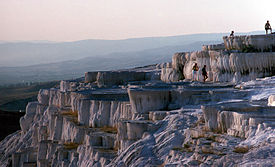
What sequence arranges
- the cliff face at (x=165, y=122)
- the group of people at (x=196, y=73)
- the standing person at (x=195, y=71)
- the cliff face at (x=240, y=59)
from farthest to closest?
the standing person at (x=195, y=71), the group of people at (x=196, y=73), the cliff face at (x=240, y=59), the cliff face at (x=165, y=122)

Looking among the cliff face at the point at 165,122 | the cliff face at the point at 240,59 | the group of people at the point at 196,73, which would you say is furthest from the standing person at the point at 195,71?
the cliff face at the point at 165,122

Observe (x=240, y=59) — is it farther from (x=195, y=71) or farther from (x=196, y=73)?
(x=196, y=73)

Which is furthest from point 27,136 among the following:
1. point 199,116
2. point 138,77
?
point 199,116

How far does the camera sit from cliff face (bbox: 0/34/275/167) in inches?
863

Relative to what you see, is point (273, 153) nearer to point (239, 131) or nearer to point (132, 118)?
point (239, 131)

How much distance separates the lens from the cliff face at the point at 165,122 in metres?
21.9

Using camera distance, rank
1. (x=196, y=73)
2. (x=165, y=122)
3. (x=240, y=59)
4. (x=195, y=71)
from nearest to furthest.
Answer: (x=165, y=122)
(x=240, y=59)
(x=195, y=71)
(x=196, y=73)

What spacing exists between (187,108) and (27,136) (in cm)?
2870

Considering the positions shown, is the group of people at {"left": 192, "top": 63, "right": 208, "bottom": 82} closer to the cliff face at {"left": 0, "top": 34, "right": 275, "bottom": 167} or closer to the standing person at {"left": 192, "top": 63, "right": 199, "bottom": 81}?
the standing person at {"left": 192, "top": 63, "right": 199, "bottom": 81}

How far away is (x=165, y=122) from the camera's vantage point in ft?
94.2

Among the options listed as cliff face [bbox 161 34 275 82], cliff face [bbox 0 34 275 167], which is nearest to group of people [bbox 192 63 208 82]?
cliff face [bbox 161 34 275 82]

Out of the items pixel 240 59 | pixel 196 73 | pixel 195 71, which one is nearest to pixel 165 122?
pixel 240 59

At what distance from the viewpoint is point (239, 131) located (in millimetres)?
22750

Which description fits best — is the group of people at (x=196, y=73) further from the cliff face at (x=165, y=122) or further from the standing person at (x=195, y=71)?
the cliff face at (x=165, y=122)
